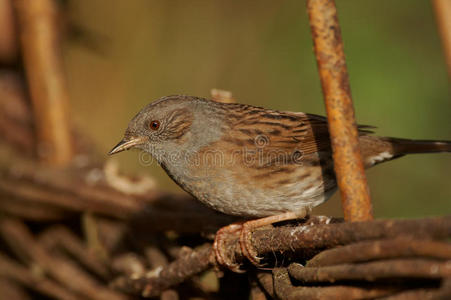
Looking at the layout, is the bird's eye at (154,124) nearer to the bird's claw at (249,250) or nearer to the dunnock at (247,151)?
the dunnock at (247,151)

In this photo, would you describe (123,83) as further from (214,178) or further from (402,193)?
(214,178)

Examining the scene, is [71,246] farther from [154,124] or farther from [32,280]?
[154,124]

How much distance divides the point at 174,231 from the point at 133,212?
317 millimetres

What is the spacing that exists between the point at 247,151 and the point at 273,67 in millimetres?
2561

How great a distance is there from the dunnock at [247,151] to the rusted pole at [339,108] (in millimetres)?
784

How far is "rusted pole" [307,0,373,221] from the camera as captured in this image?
1.65m

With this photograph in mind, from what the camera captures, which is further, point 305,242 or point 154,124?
point 154,124

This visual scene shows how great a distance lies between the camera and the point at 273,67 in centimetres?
511

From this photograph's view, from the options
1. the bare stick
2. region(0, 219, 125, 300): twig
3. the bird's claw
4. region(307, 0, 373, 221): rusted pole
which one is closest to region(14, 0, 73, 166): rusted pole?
region(0, 219, 125, 300): twig

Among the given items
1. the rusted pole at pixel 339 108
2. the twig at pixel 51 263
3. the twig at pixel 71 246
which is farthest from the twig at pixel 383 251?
the twig at pixel 71 246

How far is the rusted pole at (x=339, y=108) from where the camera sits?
165cm

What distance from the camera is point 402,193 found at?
14.5 feet

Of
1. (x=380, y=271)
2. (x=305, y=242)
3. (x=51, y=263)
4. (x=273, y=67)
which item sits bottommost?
(x=380, y=271)

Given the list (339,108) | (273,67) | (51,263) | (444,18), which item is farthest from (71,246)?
(273,67)
